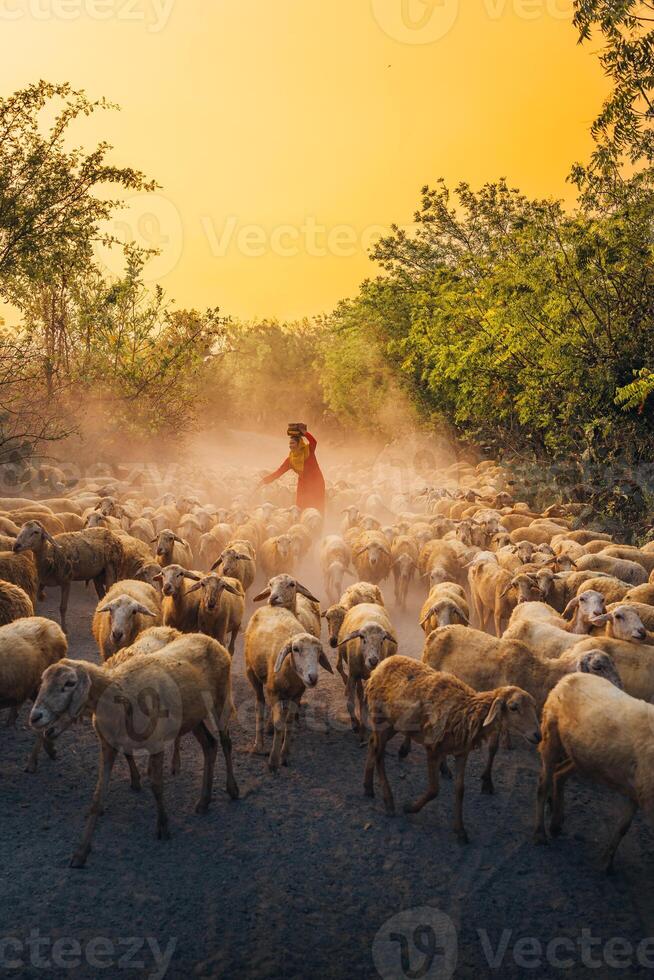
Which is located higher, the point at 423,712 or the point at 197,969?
the point at 423,712

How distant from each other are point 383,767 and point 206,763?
1.65 m

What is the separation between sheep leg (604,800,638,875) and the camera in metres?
5.59

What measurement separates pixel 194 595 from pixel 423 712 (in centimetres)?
450

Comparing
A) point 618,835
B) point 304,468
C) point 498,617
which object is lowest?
point 618,835

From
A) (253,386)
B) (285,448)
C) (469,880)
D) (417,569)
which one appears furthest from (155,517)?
(253,386)

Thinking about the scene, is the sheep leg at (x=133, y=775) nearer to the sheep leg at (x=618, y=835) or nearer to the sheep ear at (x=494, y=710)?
the sheep ear at (x=494, y=710)

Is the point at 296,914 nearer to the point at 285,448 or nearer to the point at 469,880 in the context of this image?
the point at 469,880

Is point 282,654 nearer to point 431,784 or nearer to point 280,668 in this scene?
point 280,668

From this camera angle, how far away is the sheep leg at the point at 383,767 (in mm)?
6469

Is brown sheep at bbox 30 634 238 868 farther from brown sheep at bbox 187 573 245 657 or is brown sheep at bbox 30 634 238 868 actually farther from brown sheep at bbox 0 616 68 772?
brown sheep at bbox 187 573 245 657

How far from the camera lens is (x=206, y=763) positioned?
655 centimetres

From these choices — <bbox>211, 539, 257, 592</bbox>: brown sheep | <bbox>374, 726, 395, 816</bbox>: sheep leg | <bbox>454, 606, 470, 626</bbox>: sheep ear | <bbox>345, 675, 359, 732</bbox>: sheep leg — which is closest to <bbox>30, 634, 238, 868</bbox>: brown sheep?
<bbox>374, 726, 395, 816</bbox>: sheep leg

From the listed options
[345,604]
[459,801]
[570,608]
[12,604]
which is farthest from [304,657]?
[570,608]

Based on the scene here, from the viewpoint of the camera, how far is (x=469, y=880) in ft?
18.1
